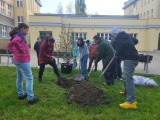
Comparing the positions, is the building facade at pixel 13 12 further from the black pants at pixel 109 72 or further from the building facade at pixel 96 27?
the black pants at pixel 109 72

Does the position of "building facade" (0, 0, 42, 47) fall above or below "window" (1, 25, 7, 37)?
above

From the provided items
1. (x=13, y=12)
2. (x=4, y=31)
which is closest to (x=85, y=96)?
(x=4, y=31)

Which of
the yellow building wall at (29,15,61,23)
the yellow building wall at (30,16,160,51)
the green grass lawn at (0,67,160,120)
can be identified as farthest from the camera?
the yellow building wall at (30,16,160,51)

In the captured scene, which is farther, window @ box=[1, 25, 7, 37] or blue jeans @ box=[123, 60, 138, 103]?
window @ box=[1, 25, 7, 37]

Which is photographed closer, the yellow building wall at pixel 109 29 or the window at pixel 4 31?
the yellow building wall at pixel 109 29

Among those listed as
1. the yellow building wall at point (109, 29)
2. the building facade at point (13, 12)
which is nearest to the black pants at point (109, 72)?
the yellow building wall at point (109, 29)

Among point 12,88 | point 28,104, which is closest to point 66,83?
point 12,88

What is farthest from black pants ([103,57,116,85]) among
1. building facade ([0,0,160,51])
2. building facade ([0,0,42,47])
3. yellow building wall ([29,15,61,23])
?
building facade ([0,0,42,47])

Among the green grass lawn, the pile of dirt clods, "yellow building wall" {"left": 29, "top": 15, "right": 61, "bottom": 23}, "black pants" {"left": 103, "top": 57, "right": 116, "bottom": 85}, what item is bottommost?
the green grass lawn

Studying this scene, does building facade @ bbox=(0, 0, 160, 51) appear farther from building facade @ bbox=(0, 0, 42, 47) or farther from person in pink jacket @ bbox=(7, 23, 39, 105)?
person in pink jacket @ bbox=(7, 23, 39, 105)

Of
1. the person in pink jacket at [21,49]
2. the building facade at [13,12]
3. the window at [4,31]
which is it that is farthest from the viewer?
the building facade at [13,12]

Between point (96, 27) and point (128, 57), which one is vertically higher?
point (96, 27)

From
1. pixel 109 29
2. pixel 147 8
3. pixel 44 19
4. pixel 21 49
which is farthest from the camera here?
pixel 147 8

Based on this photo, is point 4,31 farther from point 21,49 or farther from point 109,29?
→ point 21,49
